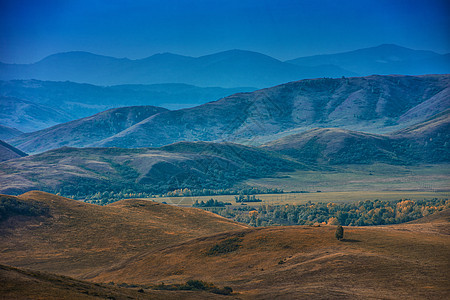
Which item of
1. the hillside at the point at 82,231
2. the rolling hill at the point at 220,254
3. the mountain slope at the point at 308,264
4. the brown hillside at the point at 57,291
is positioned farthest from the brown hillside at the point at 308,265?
the hillside at the point at 82,231

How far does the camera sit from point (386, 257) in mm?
52156

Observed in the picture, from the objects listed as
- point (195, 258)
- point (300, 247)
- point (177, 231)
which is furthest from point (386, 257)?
point (177, 231)

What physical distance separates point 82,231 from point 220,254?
148 feet

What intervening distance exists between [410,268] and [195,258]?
1260 inches

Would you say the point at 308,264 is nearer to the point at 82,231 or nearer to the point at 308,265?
the point at 308,265

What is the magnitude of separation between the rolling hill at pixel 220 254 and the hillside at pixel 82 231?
20cm

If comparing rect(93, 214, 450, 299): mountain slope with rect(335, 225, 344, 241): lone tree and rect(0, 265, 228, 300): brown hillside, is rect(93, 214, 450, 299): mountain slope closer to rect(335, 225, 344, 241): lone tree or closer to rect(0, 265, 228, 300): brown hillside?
rect(335, 225, 344, 241): lone tree

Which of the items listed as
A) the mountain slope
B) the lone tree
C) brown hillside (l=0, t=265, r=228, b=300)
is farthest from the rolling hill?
the lone tree

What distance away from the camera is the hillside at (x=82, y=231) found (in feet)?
275

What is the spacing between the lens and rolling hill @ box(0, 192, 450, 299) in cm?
4459

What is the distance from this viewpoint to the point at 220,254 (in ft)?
224

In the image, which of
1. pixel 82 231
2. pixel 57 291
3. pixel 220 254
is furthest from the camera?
pixel 82 231

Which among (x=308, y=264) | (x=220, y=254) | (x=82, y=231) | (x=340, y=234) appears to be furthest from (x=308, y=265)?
(x=82, y=231)

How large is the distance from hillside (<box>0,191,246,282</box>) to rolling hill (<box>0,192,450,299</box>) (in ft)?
0.67
